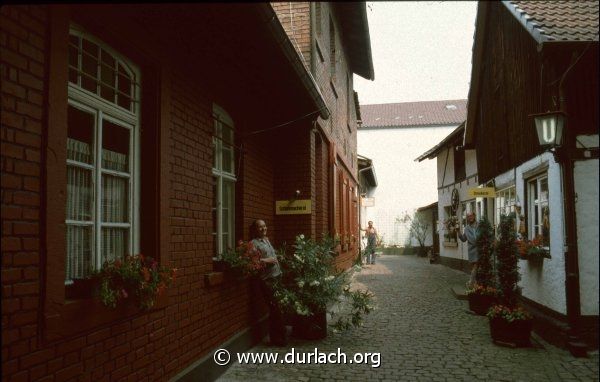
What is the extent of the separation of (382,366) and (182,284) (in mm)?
2236

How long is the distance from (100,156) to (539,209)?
692 centimetres

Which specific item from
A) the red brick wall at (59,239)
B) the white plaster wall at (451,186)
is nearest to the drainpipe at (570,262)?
the red brick wall at (59,239)

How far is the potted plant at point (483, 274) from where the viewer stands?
8.55 m

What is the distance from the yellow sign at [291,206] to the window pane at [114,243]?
13.4ft

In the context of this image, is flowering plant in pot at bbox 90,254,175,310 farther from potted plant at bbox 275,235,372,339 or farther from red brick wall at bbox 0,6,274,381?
potted plant at bbox 275,235,372,339

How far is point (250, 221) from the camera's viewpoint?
6.66 meters

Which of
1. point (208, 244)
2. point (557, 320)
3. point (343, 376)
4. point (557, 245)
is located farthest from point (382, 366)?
point (557, 245)

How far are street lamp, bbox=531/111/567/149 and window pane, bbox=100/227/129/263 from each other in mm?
3761

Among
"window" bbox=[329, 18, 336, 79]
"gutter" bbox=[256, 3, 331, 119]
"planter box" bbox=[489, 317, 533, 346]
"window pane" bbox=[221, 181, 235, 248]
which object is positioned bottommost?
"planter box" bbox=[489, 317, 533, 346]

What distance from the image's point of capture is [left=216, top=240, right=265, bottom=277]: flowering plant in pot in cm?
553

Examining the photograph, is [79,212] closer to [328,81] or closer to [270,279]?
[270,279]

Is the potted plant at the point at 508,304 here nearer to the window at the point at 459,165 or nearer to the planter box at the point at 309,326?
the planter box at the point at 309,326

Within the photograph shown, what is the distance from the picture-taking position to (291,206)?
787 centimetres

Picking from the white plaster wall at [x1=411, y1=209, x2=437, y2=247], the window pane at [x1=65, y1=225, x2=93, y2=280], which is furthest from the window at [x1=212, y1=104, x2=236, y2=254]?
the white plaster wall at [x1=411, y1=209, x2=437, y2=247]
